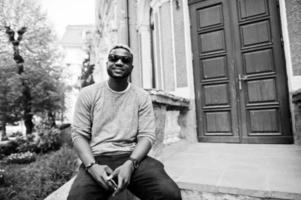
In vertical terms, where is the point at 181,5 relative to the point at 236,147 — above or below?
above

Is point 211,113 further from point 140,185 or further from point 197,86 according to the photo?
point 140,185

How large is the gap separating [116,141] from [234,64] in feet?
10.4

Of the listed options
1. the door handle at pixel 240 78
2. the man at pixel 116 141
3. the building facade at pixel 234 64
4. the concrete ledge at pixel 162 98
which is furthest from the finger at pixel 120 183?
the door handle at pixel 240 78

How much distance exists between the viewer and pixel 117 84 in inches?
70.0

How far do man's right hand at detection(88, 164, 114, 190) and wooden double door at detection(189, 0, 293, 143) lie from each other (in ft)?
9.90

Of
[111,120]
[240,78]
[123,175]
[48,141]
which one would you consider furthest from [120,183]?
[48,141]

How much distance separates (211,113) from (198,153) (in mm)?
1160

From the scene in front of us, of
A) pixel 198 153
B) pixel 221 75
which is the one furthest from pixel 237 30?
pixel 198 153

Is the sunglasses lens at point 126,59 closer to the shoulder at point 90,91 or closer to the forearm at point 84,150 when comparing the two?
the shoulder at point 90,91

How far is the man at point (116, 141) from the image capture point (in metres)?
1.36

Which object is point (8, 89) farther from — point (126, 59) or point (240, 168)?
point (240, 168)

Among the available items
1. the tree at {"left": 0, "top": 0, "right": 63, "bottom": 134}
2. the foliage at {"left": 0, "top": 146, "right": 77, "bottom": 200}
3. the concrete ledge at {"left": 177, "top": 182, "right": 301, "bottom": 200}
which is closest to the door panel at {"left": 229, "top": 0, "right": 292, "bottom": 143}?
the concrete ledge at {"left": 177, "top": 182, "right": 301, "bottom": 200}

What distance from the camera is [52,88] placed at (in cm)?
955

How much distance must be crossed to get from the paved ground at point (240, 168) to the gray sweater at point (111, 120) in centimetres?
77
